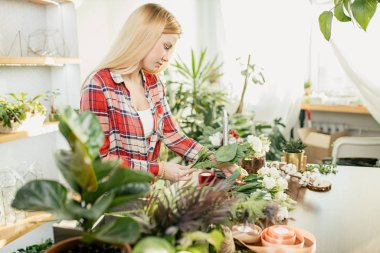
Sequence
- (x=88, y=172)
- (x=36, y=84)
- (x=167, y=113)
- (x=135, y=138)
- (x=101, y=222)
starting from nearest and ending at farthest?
1. (x=88, y=172)
2. (x=101, y=222)
3. (x=135, y=138)
4. (x=167, y=113)
5. (x=36, y=84)

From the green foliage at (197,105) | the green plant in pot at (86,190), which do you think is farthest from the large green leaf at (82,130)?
the green foliage at (197,105)

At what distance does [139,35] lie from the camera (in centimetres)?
154

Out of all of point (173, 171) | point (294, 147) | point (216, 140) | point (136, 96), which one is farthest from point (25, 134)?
point (294, 147)

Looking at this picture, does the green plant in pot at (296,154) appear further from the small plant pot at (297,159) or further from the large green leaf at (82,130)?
the large green leaf at (82,130)

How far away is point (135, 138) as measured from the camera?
5.43ft

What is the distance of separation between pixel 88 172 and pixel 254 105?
374 centimetres

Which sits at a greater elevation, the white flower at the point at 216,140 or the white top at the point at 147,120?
the white top at the point at 147,120

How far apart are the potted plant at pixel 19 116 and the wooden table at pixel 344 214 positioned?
161 centimetres

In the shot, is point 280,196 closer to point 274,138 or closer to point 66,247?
point 66,247

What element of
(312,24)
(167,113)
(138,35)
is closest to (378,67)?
(312,24)

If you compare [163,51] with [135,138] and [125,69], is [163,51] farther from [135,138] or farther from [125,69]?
[135,138]

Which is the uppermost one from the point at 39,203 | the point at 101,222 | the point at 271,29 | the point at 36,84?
the point at 271,29

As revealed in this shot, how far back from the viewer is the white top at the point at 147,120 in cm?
170

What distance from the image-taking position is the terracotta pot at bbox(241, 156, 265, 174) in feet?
4.98
